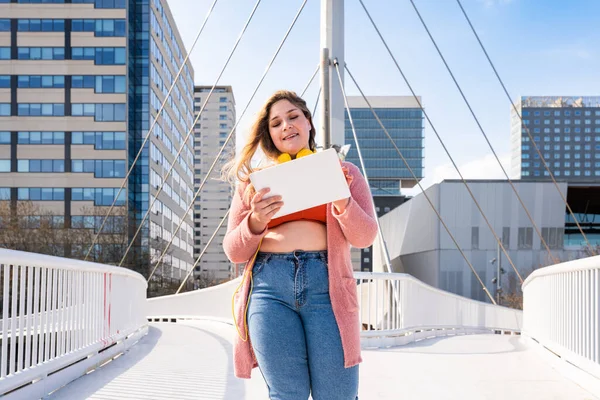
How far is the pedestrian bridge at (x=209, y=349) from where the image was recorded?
10.8ft

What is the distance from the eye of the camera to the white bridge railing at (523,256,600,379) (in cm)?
359

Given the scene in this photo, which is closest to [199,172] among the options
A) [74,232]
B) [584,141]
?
[74,232]

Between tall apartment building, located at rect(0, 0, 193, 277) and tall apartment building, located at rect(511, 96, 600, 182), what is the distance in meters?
108

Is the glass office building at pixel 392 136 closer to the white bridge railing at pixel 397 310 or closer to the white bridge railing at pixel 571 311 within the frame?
the white bridge railing at pixel 397 310

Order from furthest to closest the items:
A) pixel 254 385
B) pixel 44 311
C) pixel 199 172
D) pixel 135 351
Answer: pixel 199 172, pixel 135 351, pixel 254 385, pixel 44 311

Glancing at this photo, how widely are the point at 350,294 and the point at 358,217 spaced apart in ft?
0.73

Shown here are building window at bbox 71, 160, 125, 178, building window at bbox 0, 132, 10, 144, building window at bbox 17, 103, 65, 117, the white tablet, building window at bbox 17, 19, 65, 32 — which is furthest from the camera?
building window at bbox 17, 19, 65, 32

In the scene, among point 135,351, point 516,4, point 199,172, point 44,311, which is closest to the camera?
point 44,311

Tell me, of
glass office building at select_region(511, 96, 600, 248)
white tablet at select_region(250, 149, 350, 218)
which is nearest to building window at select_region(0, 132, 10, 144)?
white tablet at select_region(250, 149, 350, 218)

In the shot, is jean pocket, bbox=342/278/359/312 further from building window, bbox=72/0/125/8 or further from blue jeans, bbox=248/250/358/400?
building window, bbox=72/0/125/8

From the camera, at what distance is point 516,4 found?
69.4 ft

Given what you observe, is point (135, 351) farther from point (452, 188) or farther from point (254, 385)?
point (452, 188)

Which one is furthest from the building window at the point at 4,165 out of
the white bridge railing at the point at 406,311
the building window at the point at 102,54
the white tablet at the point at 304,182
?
the white tablet at the point at 304,182

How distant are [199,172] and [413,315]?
103 m
